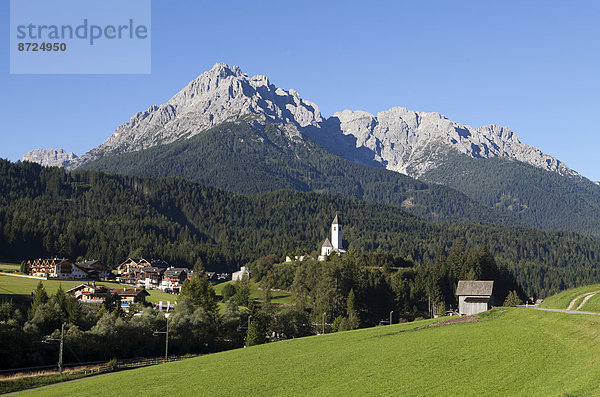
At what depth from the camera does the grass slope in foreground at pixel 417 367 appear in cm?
3478

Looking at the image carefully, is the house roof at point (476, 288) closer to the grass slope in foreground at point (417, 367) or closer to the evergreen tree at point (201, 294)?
the grass slope in foreground at point (417, 367)

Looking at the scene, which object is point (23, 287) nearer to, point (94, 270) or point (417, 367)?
point (94, 270)

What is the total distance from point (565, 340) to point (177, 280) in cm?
16346

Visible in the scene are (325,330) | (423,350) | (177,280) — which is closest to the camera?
(423,350)

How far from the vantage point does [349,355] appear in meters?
55.8

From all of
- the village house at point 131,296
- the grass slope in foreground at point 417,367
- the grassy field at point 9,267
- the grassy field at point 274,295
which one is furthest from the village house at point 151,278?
the grass slope in foreground at point 417,367

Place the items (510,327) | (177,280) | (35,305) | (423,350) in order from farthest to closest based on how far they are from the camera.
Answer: (177,280), (35,305), (510,327), (423,350)

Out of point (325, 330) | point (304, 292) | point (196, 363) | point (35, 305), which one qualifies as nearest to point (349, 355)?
point (196, 363)

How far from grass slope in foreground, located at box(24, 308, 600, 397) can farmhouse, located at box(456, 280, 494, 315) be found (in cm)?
4321

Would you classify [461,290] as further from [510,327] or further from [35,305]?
[35,305]

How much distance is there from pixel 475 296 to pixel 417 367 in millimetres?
72102

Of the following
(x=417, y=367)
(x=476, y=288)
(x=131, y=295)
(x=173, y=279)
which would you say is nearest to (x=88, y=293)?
(x=131, y=295)

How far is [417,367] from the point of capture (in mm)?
43406

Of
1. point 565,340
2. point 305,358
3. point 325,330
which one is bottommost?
point 325,330
